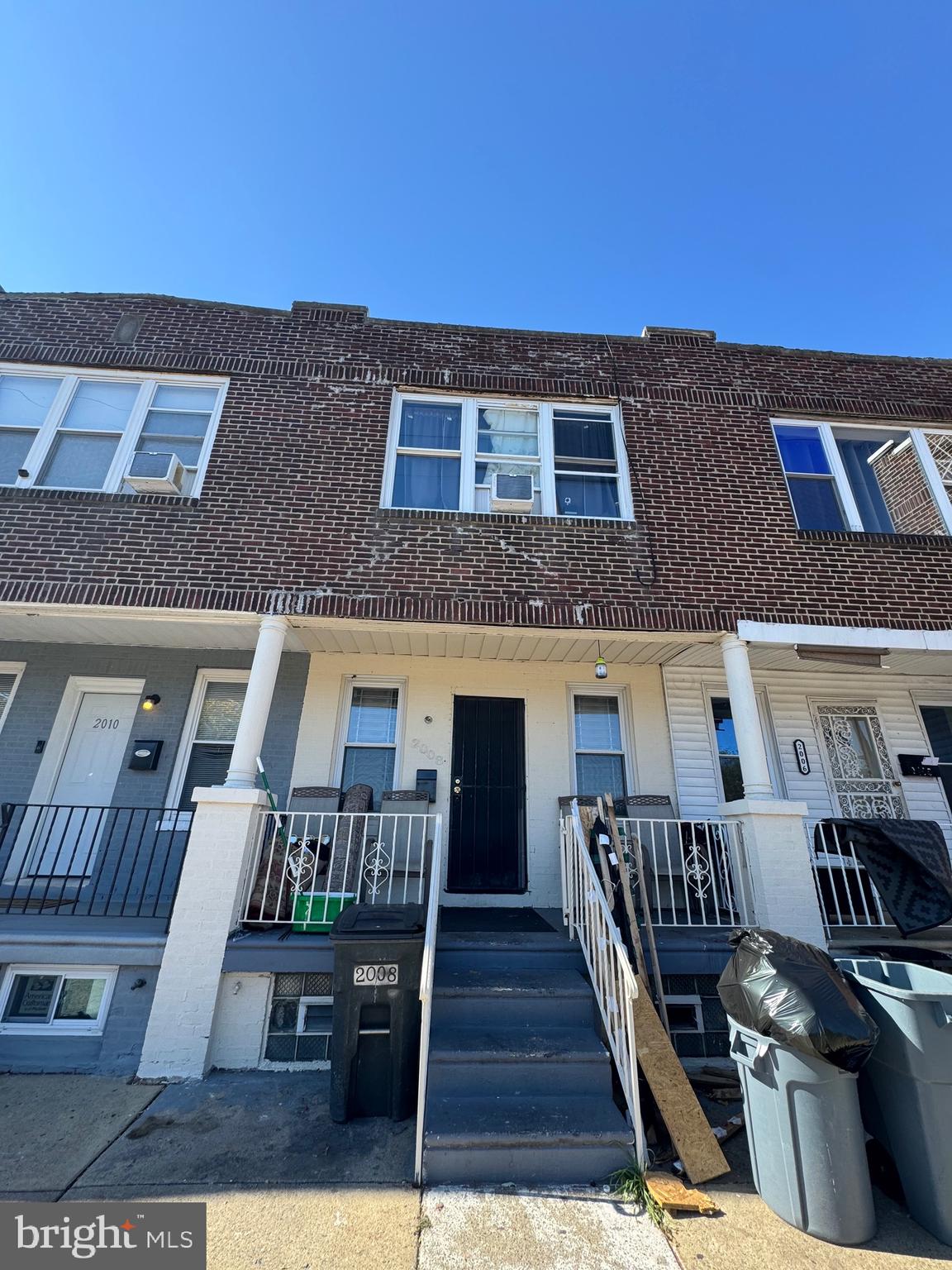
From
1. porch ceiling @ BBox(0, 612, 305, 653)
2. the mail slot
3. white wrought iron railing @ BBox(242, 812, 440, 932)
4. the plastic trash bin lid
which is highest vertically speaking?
porch ceiling @ BBox(0, 612, 305, 653)

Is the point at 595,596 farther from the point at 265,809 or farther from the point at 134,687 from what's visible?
the point at 134,687

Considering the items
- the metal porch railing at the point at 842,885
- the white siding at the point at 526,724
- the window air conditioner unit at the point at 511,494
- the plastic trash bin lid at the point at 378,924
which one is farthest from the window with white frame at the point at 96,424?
the metal porch railing at the point at 842,885

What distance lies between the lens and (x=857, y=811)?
6.46m

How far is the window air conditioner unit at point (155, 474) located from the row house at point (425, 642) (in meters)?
0.04

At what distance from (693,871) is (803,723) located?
2779 millimetres

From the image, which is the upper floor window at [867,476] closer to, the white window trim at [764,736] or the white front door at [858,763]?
the white window trim at [764,736]

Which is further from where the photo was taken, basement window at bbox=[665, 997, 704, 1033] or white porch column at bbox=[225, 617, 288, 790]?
white porch column at bbox=[225, 617, 288, 790]

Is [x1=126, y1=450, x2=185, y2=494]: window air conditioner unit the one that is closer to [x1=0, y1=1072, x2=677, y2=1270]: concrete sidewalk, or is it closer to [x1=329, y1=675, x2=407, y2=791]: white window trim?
[x1=329, y1=675, x2=407, y2=791]: white window trim

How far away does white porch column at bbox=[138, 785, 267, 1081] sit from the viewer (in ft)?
13.2

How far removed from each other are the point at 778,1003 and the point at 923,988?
103 cm

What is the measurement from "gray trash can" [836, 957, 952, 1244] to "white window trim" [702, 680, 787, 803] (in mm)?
3556

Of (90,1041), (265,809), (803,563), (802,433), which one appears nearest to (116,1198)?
(90,1041)

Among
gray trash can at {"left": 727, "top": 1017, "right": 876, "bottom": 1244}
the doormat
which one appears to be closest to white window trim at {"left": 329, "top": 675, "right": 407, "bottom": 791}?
the doormat

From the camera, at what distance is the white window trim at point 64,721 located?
605cm
